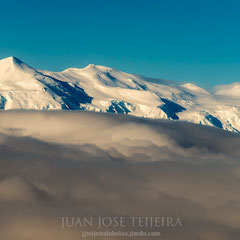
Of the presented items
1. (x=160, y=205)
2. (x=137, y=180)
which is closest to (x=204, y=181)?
(x=137, y=180)

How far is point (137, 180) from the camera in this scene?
18550 cm

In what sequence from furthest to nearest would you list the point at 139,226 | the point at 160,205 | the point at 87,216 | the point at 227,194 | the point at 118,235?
1. the point at 227,194
2. the point at 160,205
3. the point at 87,216
4. the point at 139,226
5. the point at 118,235

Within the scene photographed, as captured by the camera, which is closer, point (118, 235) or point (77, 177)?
point (118, 235)

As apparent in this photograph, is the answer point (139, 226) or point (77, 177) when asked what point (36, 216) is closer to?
point (139, 226)

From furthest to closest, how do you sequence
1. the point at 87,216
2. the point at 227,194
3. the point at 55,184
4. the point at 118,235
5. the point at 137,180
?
the point at 137,180 < the point at 55,184 < the point at 227,194 < the point at 87,216 < the point at 118,235

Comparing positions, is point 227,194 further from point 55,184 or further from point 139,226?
point 55,184

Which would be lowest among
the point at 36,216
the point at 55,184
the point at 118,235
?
the point at 118,235

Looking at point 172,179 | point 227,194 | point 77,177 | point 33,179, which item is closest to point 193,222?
point 227,194

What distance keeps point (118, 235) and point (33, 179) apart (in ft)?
266

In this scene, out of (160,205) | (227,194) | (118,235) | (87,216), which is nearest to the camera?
(118,235)

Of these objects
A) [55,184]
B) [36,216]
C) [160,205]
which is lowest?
[36,216]

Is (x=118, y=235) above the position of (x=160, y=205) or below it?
below

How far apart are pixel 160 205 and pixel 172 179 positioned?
4199 centimetres

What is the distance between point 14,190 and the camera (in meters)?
150
